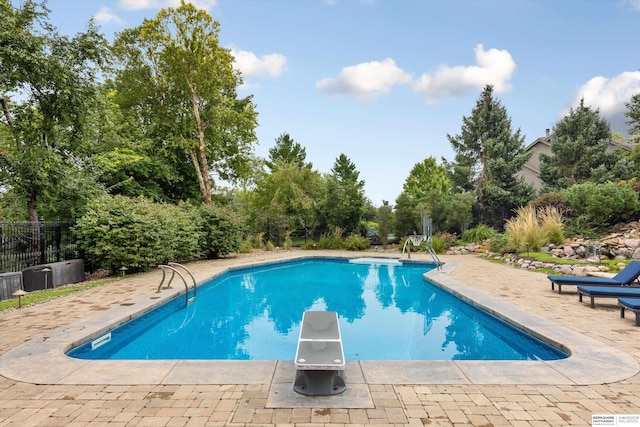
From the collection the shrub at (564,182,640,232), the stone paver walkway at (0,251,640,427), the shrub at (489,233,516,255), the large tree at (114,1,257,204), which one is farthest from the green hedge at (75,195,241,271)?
the shrub at (564,182,640,232)

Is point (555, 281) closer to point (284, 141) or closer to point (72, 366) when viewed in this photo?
point (72, 366)

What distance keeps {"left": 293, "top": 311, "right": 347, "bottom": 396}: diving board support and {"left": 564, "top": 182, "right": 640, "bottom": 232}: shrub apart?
14068mm

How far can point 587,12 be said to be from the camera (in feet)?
41.2

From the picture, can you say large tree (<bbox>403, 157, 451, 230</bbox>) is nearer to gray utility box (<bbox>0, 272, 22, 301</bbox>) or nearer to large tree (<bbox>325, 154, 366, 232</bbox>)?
large tree (<bbox>325, 154, 366, 232</bbox>)

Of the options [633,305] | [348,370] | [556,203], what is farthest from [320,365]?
[556,203]

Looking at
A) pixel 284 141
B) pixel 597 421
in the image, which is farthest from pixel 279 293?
pixel 284 141

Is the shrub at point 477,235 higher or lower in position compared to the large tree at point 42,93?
lower

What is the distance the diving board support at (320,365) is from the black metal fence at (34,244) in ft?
→ 27.7

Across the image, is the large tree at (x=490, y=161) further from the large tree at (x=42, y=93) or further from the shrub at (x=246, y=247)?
the large tree at (x=42, y=93)

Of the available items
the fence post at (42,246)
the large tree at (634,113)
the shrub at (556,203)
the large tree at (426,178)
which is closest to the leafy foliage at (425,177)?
the large tree at (426,178)

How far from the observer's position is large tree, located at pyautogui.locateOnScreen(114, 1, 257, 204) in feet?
55.2

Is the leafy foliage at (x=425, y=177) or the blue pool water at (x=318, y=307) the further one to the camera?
the leafy foliage at (x=425, y=177)

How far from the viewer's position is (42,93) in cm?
824

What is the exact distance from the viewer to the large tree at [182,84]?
16812 mm
